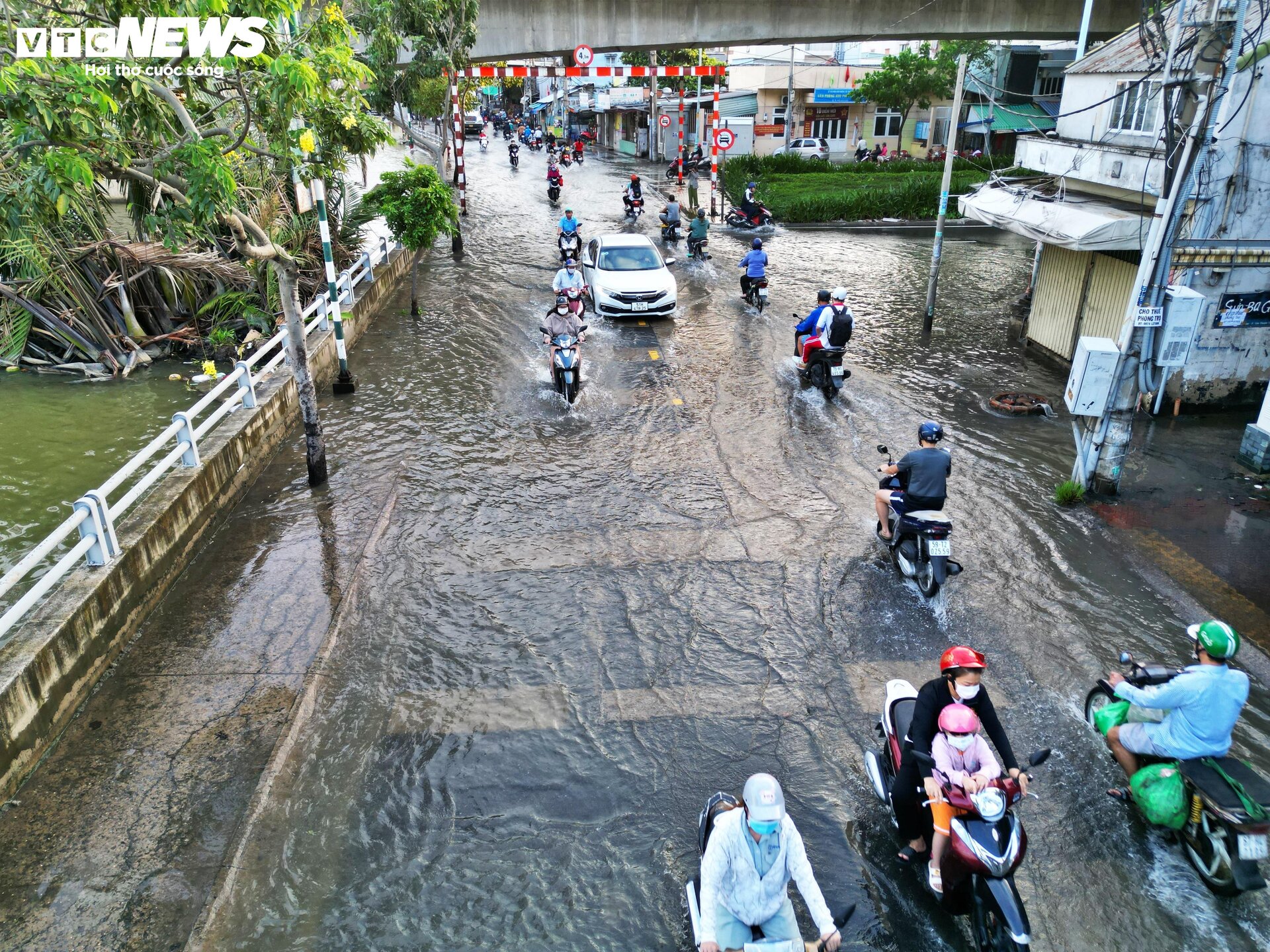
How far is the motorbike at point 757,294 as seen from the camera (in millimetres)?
17641

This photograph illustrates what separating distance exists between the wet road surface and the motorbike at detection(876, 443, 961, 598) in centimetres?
21

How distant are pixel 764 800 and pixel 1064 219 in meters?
11.7

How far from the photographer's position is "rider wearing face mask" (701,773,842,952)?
3912mm

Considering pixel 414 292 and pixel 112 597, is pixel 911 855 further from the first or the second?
pixel 414 292

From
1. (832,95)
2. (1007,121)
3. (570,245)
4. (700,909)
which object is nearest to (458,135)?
(570,245)

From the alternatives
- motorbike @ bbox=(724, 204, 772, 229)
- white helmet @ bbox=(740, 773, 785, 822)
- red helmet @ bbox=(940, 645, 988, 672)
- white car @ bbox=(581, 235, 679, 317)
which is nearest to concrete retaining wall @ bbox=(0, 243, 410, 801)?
white helmet @ bbox=(740, 773, 785, 822)

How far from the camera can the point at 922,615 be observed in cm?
761

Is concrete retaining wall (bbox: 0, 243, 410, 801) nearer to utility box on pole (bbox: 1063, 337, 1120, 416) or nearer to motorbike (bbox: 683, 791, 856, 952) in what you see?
motorbike (bbox: 683, 791, 856, 952)

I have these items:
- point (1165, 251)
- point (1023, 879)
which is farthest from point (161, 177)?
point (1165, 251)

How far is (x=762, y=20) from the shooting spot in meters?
23.7

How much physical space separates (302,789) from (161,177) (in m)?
5.65

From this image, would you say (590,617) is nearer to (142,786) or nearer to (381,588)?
(381,588)

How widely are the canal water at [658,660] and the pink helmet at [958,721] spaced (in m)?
1.12

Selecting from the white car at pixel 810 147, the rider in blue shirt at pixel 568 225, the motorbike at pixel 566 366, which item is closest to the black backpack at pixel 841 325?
the motorbike at pixel 566 366
